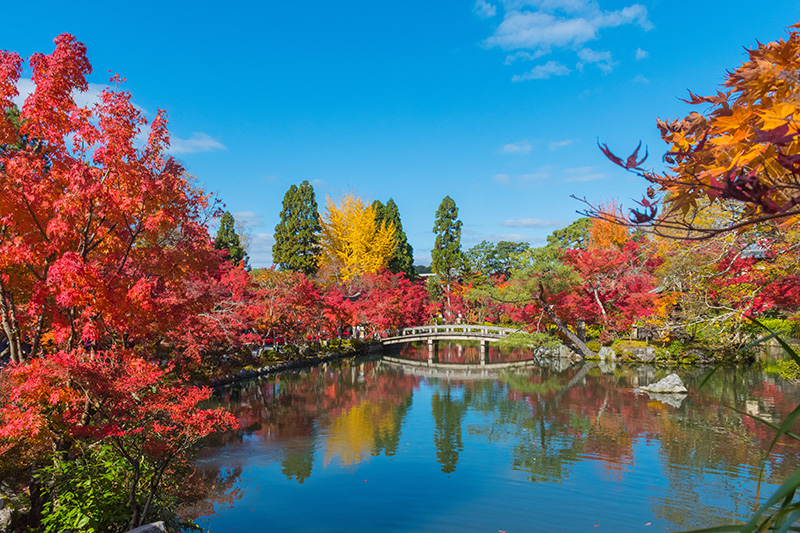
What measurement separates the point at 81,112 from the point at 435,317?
28155mm

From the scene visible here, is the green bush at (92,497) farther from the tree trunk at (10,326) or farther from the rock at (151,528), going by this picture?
the tree trunk at (10,326)

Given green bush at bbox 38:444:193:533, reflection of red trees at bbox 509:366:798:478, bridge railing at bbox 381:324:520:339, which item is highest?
bridge railing at bbox 381:324:520:339

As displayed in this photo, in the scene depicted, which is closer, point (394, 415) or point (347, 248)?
point (394, 415)

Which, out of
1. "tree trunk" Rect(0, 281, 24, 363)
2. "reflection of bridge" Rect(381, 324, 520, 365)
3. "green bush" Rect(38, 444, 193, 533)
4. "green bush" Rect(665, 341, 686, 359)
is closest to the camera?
"green bush" Rect(38, 444, 193, 533)

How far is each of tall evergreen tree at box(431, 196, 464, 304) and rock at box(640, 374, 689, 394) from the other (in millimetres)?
17069

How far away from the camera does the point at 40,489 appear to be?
5137 mm

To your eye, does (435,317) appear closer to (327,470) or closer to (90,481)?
(327,470)

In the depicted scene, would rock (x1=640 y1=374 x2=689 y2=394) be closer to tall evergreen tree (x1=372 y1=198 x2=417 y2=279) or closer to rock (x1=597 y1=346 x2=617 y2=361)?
rock (x1=597 y1=346 x2=617 y2=361)

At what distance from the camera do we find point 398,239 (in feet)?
110

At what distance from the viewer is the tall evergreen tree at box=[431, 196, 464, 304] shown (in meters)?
30.7

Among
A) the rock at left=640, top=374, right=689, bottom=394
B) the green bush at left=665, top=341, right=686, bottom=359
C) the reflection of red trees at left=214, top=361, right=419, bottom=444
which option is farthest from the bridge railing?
the rock at left=640, top=374, right=689, bottom=394

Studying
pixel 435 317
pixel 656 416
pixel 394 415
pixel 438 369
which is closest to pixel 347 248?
pixel 435 317

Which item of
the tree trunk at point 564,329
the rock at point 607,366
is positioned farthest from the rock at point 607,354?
the tree trunk at point 564,329

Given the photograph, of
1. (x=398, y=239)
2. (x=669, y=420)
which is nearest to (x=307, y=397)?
(x=669, y=420)
